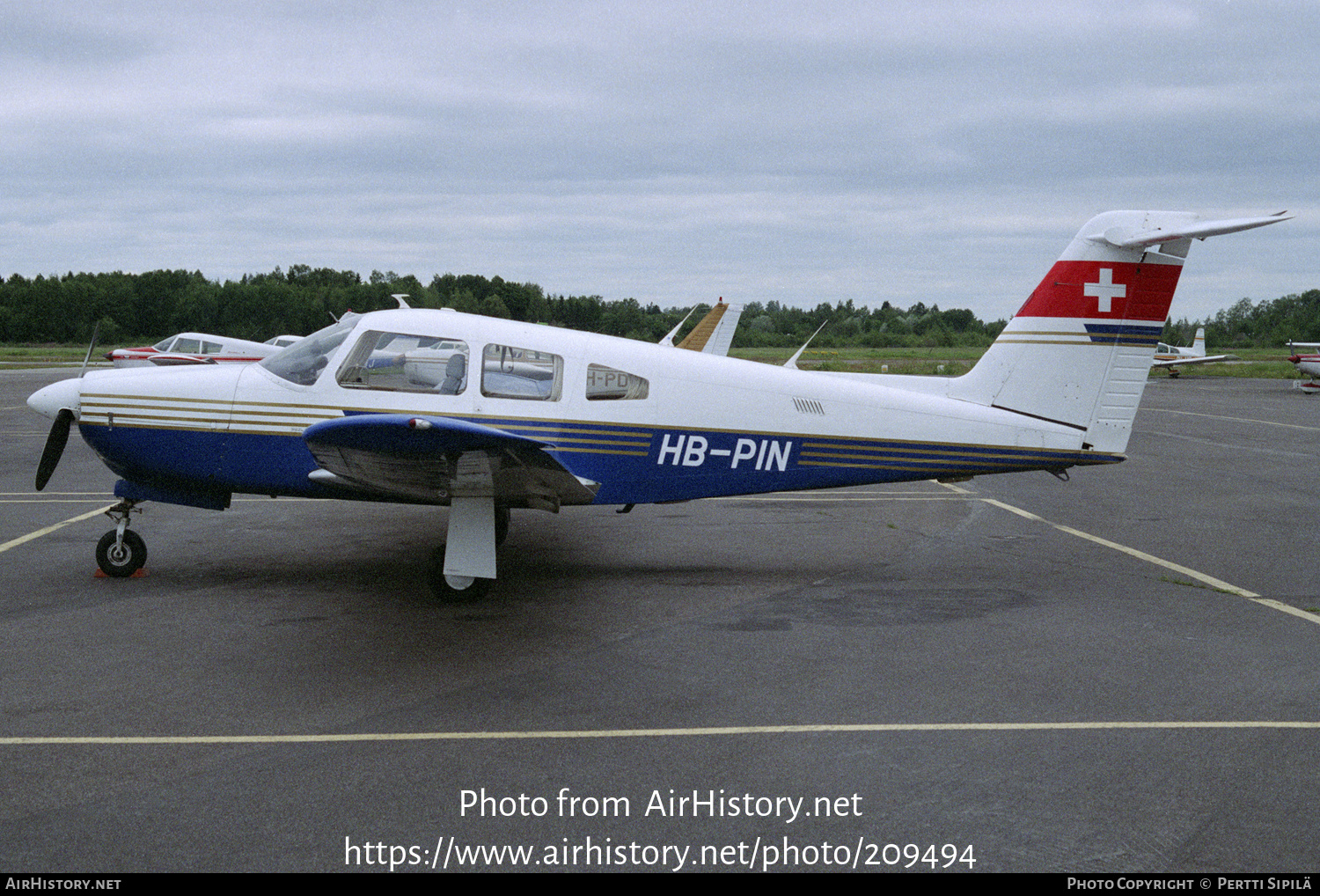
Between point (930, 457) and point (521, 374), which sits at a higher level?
point (521, 374)

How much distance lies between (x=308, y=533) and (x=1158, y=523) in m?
9.22

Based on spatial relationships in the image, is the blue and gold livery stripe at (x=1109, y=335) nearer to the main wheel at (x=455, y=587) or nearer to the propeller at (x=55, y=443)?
the main wheel at (x=455, y=587)

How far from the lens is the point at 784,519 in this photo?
11211 mm

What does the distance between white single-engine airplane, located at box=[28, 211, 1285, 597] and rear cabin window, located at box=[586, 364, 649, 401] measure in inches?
0.5

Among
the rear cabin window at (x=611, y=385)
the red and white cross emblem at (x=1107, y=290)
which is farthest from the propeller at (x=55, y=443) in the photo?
the red and white cross emblem at (x=1107, y=290)

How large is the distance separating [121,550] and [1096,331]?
831cm

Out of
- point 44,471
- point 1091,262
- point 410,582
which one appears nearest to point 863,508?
point 1091,262

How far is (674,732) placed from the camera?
16.0 feet

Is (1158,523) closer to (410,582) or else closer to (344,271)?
(410,582)

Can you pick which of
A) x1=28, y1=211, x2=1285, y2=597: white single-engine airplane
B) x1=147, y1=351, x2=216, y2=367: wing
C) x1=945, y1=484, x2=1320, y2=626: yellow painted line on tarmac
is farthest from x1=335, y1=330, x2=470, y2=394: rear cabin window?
x1=147, y1=351, x2=216, y2=367: wing

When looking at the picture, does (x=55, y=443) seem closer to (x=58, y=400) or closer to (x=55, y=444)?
(x=55, y=444)

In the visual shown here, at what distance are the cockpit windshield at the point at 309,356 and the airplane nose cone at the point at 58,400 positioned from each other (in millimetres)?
1409

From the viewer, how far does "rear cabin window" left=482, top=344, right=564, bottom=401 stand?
766cm

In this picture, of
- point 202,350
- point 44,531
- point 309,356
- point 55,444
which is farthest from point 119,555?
point 202,350
